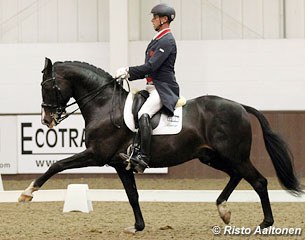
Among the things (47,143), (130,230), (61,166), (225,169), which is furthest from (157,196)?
(47,143)

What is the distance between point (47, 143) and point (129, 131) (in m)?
7.13

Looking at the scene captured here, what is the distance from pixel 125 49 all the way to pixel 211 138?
308 inches

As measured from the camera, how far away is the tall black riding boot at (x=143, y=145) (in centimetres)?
704

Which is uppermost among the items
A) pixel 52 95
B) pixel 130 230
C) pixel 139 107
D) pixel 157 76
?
pixel 157 76

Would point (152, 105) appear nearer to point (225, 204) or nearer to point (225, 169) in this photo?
point (225, 169)

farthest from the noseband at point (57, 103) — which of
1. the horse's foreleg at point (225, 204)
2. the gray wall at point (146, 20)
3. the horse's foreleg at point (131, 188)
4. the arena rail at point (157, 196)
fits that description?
the gray wall at point (146, 20)

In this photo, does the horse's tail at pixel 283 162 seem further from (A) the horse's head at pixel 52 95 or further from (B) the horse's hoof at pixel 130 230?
(A) the horse's head at pixel 52 95

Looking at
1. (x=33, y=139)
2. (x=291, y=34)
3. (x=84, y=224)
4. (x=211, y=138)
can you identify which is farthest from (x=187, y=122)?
(x=291, y=34)

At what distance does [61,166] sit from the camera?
6.97m

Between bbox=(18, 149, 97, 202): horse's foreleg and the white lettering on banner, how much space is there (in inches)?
279

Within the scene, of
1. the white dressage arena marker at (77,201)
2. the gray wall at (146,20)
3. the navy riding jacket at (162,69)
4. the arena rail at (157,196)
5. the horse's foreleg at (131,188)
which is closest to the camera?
the navy riding jacket at (162,69)

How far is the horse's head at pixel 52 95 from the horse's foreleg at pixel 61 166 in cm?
45
